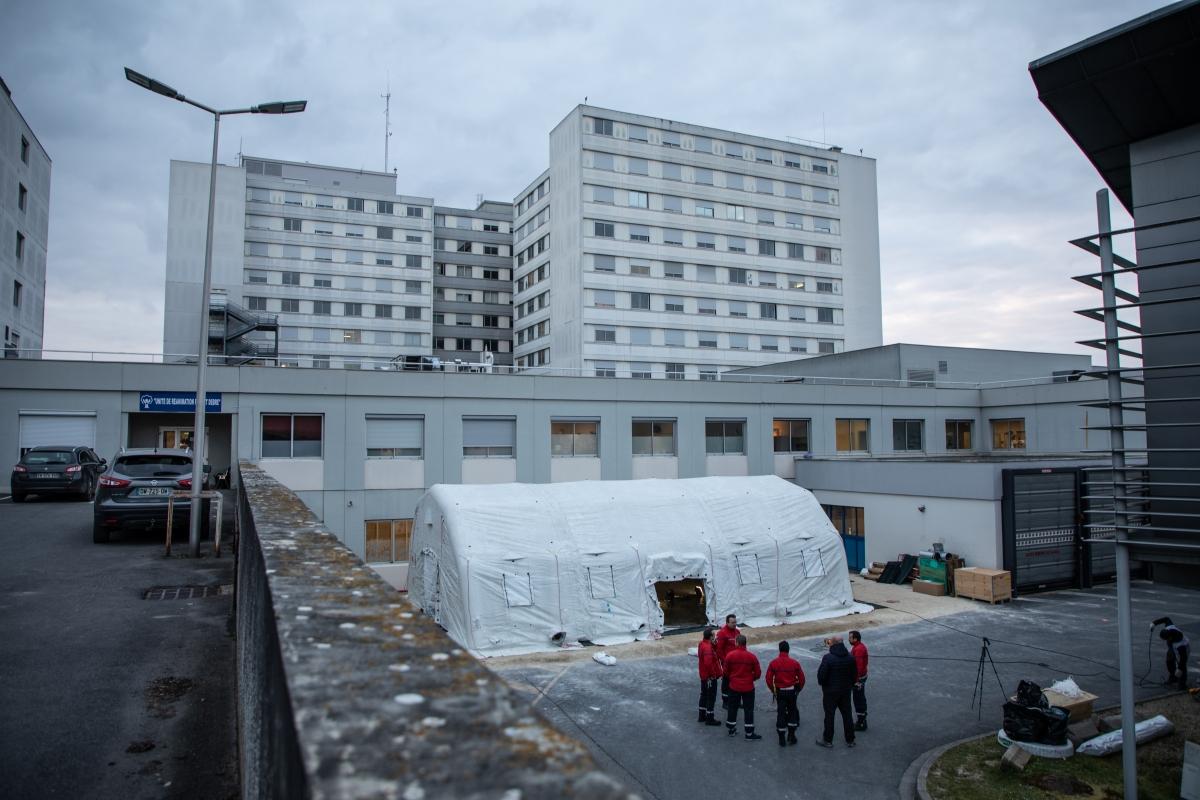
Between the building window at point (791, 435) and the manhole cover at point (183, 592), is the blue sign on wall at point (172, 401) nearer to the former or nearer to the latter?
the manhole cover at point (183, 592)

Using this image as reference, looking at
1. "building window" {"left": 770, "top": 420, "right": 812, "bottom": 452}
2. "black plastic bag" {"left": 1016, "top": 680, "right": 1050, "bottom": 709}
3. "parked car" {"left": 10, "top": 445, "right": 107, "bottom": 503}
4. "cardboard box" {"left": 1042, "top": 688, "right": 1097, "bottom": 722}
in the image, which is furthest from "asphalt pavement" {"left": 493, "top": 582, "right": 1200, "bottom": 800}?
"parked car" {"left": 10, "top": 445, "right": 107, "bottom": 503}

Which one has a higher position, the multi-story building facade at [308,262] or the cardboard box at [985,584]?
the multi-story building facade at [308,262]

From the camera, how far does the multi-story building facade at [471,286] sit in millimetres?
67562

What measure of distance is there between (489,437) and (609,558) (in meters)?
10.3

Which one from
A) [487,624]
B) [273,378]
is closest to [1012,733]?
[487,624]

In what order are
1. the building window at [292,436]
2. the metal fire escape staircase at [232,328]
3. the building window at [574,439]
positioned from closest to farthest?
the building window at [292,436] < the building window at [574,439] < the metal fire escape staircase at [232,328]

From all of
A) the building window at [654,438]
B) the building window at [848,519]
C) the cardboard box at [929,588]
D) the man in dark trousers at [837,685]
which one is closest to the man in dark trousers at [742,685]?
the man in dark trousers at [837,685]

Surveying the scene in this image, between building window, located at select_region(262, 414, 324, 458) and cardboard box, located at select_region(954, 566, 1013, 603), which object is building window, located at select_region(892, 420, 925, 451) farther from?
building window, located at select_region(262, 414, 324, 458)

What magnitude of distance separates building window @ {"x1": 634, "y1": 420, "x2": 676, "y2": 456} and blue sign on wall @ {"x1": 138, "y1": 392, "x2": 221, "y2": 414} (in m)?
15.7

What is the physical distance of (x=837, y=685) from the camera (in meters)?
10.8

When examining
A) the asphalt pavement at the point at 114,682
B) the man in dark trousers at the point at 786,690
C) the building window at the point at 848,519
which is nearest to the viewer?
the asphalt pavement at the point at 114,682

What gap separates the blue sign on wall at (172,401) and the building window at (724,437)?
1909 centimetres

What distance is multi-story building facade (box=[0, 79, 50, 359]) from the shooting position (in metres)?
36.3

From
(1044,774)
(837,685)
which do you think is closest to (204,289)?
(837,685)
